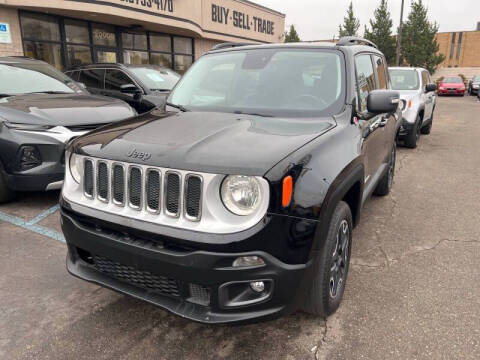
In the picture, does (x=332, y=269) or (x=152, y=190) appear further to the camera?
(x=332, y=269)

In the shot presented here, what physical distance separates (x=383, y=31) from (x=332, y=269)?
37.2 m

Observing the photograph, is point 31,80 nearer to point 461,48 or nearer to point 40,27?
point 40,27

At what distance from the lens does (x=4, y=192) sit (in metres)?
4.41

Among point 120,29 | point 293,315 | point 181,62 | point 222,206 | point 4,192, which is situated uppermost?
point 120,29

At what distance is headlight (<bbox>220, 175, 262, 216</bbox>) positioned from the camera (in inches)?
75.0

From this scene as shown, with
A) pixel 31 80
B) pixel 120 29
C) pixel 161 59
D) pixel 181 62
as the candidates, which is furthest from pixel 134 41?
pixel 31 80

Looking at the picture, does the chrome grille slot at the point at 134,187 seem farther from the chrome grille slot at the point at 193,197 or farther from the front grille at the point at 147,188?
the chrome grille slot at the point at 193,197

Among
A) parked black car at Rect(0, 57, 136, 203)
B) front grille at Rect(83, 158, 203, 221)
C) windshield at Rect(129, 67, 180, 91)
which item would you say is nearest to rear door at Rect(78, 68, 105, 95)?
windshield at Rect(129, 67, 180, 91)

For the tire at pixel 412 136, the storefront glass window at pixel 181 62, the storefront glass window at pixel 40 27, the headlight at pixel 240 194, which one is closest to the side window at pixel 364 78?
the headlight at pixel 240 194

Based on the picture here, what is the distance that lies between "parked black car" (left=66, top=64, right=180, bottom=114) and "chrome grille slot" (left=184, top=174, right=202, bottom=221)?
5092mm

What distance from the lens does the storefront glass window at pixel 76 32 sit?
12281 mm

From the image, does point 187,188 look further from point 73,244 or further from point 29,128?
point 29,128

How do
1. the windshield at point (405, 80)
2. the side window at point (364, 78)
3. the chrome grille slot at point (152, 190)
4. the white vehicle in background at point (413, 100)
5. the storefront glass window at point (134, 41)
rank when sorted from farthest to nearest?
1. the storefront glass window at point (134, 41)
2. the windshield at point (405, 80)
3. the white vehicle in background at point (413, 100)
4. the side window at point (364, 78)
5. the chrome grille slot at point (152, 190)

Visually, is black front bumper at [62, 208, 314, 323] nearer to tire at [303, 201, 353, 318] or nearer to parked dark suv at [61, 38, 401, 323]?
parked dark suv at [61, 38, 401, 323]
